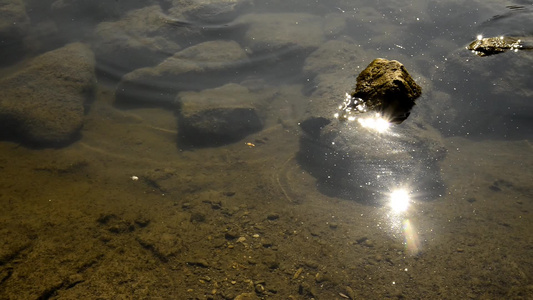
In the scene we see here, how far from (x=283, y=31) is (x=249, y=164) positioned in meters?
3.80

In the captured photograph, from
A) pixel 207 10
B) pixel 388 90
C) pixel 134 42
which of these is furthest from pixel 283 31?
pixel 388 90

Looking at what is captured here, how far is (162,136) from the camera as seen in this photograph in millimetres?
4363

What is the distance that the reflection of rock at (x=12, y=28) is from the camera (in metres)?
5.62

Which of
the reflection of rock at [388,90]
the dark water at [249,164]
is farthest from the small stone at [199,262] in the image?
the reflection of rock at [388,90]

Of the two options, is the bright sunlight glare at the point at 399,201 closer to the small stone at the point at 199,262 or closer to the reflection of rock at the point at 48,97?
the small stone at the point at 199,262

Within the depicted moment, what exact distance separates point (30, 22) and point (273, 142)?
6.06 metres

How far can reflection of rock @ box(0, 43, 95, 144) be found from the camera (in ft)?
13.3

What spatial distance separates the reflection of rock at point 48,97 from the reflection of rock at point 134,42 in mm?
416

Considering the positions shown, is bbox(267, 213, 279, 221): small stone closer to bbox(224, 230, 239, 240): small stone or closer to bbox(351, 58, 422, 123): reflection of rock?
bbox(224, 230, 239, 240): small stone

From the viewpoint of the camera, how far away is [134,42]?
5.79 metres

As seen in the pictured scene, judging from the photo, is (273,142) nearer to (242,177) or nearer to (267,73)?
(242,177)

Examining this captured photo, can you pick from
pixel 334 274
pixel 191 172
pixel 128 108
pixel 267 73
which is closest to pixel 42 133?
pixel 128 108

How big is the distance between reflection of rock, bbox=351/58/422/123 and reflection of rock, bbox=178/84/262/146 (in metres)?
1.55

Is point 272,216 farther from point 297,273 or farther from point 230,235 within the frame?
point 297,273
